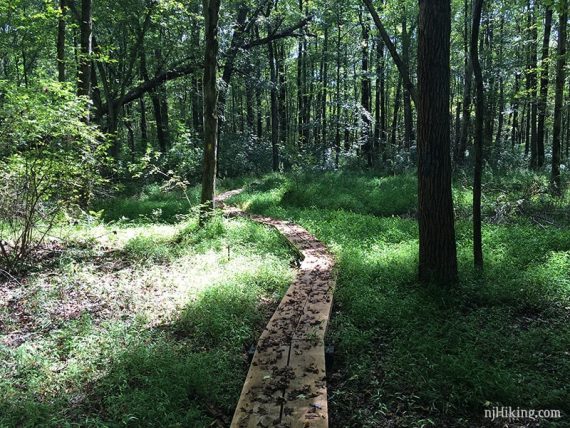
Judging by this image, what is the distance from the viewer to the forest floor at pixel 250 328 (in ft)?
12.7

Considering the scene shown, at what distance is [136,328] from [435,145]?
4.96 metres

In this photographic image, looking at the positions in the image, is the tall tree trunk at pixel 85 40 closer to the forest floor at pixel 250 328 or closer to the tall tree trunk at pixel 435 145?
the forest floor at pixel 250 328

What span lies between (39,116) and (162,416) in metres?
6.27

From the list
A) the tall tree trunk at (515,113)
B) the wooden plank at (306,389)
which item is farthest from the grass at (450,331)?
the tall tree trunk at (515,113)

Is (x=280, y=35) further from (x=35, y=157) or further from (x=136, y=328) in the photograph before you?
(x=136, y=328)

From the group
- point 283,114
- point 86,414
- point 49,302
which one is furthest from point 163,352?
point 283,114

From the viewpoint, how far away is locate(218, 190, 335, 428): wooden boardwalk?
11.8 ft

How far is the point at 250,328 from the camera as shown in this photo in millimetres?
5508

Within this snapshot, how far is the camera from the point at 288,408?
12.1ft

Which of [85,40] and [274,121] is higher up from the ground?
[85,40]
